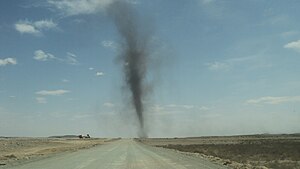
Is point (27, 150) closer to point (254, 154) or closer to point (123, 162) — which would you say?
point (254, 154)

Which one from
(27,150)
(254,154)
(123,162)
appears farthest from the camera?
(27,150)

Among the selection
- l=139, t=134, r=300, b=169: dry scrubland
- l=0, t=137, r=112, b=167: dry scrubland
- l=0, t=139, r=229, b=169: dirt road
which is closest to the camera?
l=0, t=139, r=229, b=169: dirt road

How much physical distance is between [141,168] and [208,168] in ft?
13.0

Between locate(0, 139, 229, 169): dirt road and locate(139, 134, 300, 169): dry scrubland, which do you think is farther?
locate(139, 134, 300, 169): dry scrubland

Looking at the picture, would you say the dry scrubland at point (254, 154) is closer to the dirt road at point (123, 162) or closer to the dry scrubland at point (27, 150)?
the dirt road at point (123, 162)

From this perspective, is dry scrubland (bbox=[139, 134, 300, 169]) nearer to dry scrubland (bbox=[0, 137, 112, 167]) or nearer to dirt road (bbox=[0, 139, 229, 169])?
dirt road (bbox=[0, 139, 229, 169])

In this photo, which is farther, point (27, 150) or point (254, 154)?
point (27, 150)

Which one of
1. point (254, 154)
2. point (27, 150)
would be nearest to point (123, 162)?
point (254, 154)

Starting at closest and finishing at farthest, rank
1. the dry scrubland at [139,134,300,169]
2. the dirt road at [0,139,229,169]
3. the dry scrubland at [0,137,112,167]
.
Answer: the dirt road at [0,139,229,169] < the dry scrubland at [139,134,300,169] < the dry scrubland at [0,137,112,167]

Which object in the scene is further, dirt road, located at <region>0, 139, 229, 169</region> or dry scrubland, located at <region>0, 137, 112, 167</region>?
dry scrubland, located at <region>0, 137, 112, 167</region>

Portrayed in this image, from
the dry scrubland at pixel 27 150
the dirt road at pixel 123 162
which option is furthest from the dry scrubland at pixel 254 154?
the dry scrubland at pixel 27 150

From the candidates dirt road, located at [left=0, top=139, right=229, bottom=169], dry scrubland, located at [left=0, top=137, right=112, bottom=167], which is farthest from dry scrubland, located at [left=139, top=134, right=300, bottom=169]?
dry scrubland, located at [left=0, top=137, right=112, bottom=167]

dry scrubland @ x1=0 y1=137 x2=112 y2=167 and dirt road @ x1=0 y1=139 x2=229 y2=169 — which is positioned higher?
dry scrubland @ x1=0 y1=137 x2=112 y2=167

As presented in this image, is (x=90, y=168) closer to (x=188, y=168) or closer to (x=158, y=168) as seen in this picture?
(x=158, y=168)
